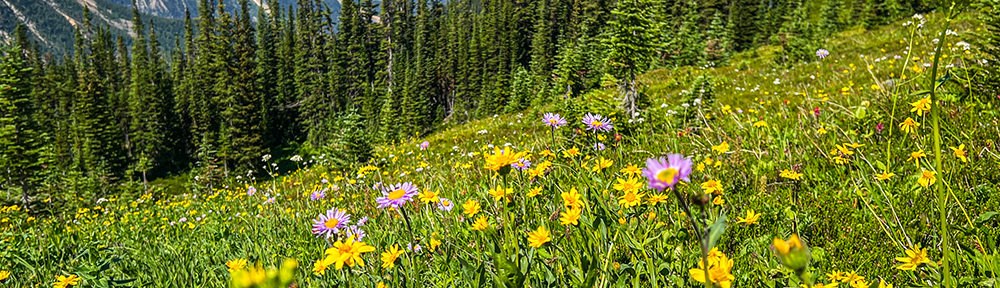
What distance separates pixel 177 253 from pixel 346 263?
2332mm

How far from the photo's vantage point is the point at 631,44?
628 centimetres

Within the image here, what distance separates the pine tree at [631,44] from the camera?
630cm

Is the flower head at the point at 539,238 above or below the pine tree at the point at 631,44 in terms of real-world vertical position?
below

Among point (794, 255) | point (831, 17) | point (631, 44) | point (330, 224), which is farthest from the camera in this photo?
point (831, 17)

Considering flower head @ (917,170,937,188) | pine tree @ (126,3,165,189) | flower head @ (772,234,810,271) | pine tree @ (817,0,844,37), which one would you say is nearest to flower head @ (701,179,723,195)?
flower head @ (917,170,937,188)

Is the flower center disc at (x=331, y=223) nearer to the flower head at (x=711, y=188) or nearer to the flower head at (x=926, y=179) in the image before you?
the flower head at (x=711, y=188)

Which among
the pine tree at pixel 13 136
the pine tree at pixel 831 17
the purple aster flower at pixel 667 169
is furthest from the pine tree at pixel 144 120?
the pine tree at pixel 831 17

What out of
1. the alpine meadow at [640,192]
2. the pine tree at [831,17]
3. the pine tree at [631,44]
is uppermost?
the pine tree at [831,17]

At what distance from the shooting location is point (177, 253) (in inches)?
116

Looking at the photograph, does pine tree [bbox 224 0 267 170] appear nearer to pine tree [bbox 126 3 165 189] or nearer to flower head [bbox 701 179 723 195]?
pine tree [bbox 126 3 165 189]

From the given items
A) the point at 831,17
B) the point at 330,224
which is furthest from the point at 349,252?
the point at 831,17

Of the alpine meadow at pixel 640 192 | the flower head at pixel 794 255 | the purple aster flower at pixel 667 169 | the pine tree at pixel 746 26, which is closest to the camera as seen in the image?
the flower head at pixel 794 255

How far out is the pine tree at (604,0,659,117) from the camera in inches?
248

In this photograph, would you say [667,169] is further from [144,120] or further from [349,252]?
[144,120]
